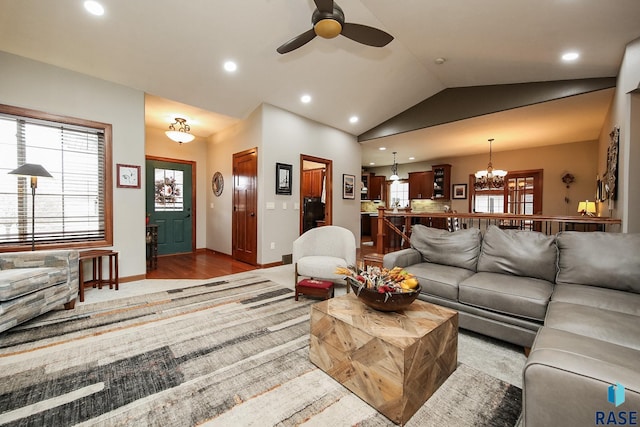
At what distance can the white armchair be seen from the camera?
3293 millimetres

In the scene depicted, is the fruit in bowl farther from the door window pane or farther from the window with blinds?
the door window pane

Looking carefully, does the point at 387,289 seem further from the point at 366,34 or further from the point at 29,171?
the point at 29,171

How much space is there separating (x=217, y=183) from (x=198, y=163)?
763mm

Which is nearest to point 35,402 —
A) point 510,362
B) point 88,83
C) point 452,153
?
point 510,362

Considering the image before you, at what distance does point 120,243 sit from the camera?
12.7ft

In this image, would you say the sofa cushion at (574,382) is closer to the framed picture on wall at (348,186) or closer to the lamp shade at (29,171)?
the lamp shade at (29,171)

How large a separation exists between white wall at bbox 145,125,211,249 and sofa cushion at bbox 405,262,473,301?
535 centimetres

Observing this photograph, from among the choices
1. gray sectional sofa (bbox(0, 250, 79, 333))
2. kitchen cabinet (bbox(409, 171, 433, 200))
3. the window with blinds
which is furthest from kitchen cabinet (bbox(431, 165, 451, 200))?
gray sectional sofa (bbox(0, 250, 79, 333))

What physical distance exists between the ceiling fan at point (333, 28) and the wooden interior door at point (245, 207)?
2.57m

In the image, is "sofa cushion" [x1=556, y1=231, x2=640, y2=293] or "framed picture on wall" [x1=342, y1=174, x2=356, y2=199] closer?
"sofa cushion" [x1=556, y1=231, x2=640, y2=293]

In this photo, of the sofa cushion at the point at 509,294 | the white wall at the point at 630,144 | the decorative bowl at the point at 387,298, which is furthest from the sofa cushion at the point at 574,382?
the white wall at the point at 630,144

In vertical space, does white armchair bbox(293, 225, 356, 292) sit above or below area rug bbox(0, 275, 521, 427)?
above

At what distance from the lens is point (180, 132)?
15.7 ft

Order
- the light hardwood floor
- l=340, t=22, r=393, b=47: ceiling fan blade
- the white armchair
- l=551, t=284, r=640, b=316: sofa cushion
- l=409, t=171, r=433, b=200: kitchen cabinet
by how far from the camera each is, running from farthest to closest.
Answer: l=409, t=171, r=433, b=200: kitchen cabinet, the light hardwood floor, the white armchair, l=340, t=22, r=393, b=47: ceiling fan blade, l=551, t=284, r=640, b=316: sofa cushion
